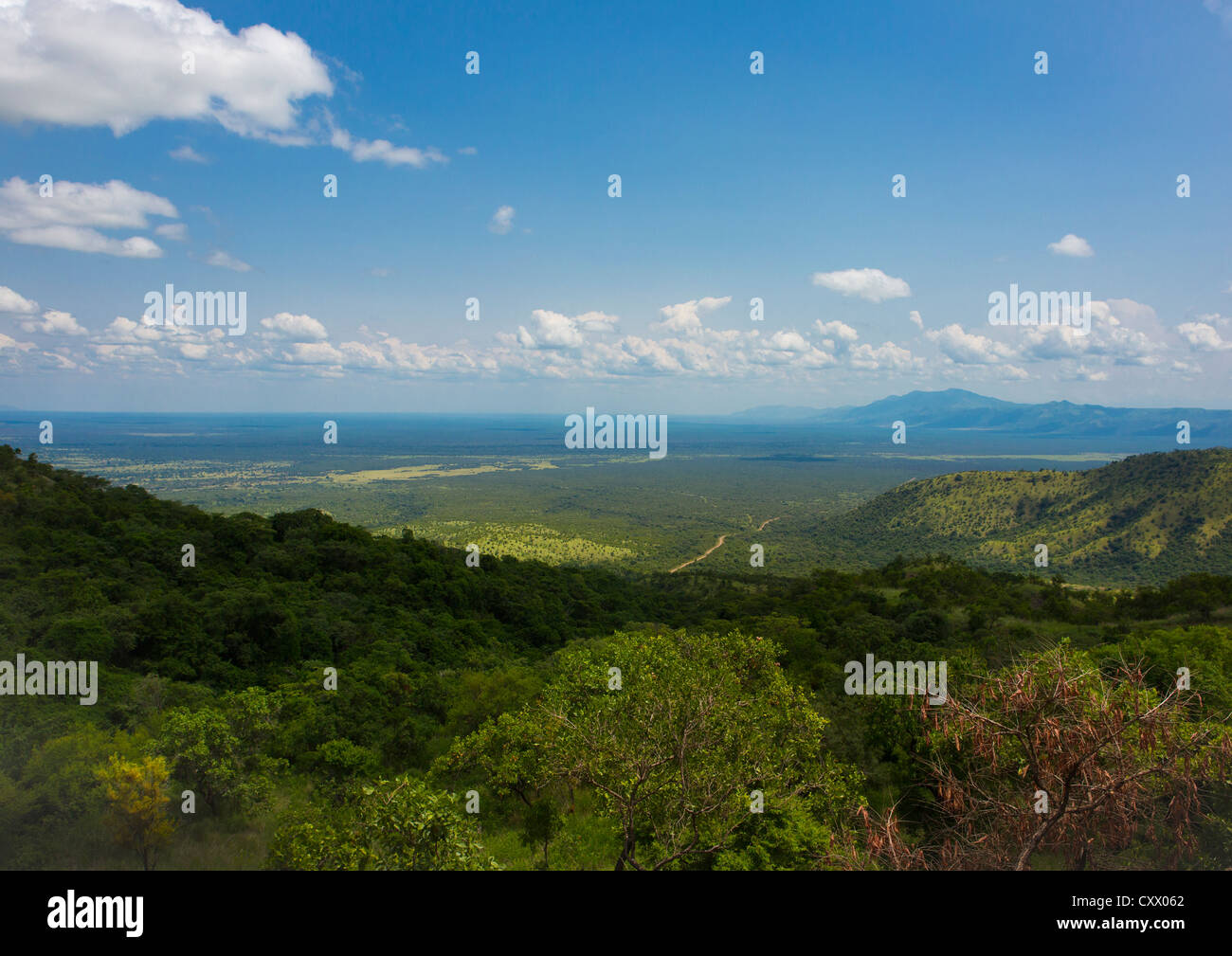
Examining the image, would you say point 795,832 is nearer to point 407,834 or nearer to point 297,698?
point 407,834

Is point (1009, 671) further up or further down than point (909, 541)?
further up

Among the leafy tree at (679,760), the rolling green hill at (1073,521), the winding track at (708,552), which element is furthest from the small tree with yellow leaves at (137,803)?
the rolling green hill at (1073,521)

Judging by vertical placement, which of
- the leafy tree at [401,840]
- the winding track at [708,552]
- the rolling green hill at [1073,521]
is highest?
the leafy tree at [401,840]

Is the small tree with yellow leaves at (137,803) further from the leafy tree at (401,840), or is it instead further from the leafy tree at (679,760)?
the leafy tree at (679,760)

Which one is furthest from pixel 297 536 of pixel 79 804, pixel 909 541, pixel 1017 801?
pixel 909 541
